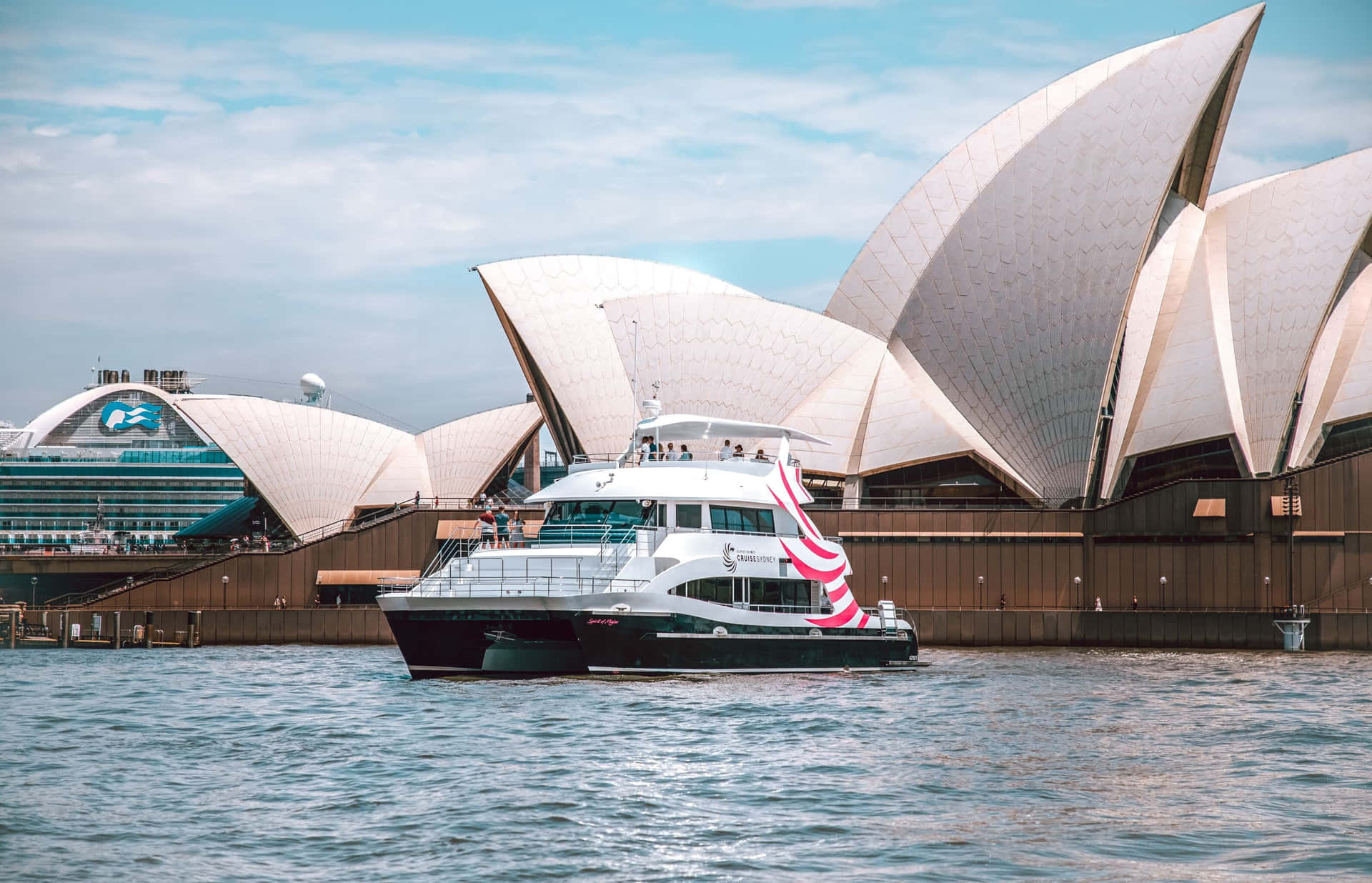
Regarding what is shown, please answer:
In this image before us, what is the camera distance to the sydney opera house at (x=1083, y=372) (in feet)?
148

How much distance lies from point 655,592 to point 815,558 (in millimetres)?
4775

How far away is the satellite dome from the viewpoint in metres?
87.7

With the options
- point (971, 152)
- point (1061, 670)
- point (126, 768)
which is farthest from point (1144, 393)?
point (126, 768)

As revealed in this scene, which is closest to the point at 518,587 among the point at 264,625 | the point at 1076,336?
the point at 264,625

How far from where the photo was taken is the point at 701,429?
35500mm

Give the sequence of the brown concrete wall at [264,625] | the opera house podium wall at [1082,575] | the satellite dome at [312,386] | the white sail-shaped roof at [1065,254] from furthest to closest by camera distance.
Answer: the satellite dome at [312,386], the white sail-shaped roof at [1065,254], the brown concrete wall at [264,625], the opera house podium wall at [1082,575]

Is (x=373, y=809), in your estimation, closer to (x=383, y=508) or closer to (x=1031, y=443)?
(x=1031, y=443)

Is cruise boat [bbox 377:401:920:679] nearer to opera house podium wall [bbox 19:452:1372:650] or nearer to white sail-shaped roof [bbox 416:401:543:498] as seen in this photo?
opera house podium wall [bbox 19:452:1372:650]

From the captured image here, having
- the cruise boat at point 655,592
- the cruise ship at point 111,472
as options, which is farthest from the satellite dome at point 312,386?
the cruise boat at point 655,592

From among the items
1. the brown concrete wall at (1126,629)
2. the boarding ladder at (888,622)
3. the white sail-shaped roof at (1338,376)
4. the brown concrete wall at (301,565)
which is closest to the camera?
the boarding ladder at (888,622)

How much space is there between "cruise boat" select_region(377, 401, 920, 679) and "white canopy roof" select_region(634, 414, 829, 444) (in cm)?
171

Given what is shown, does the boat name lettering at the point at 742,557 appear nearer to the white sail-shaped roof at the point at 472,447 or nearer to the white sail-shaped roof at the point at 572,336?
the white sail-shaped roof at the point at 572,336

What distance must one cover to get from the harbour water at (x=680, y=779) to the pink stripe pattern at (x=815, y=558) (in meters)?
2.63

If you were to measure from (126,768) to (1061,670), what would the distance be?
69.3 feet
